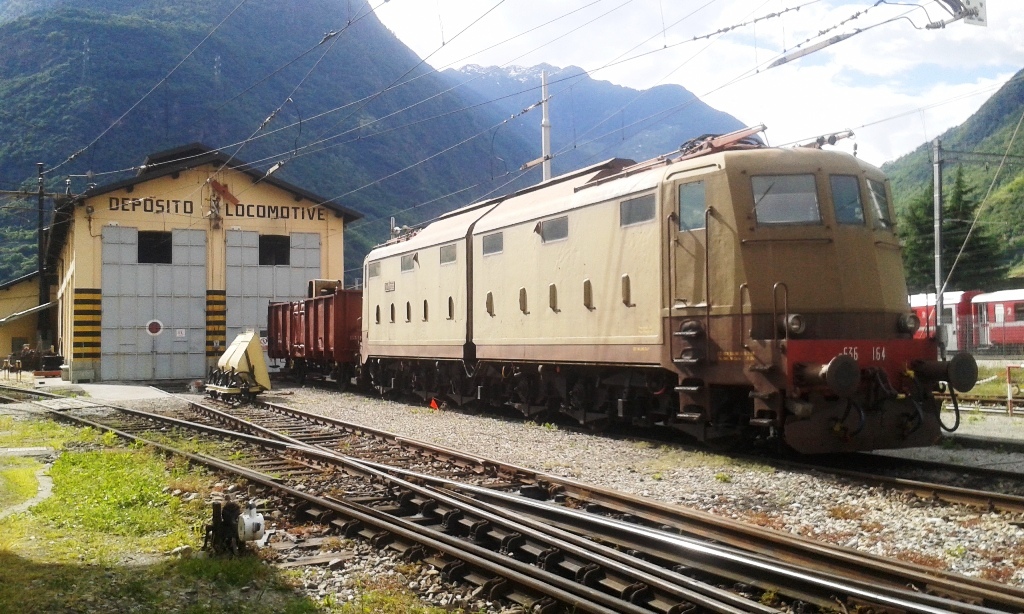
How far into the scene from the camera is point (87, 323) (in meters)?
31.7

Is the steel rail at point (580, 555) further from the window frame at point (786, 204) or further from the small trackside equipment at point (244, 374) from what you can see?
the small trackside equipment at point (244, 374)

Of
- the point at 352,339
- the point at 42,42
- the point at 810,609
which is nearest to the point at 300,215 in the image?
the point at 352,339

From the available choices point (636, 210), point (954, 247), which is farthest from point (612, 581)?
point (954, 247)

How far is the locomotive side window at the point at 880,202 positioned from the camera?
1091 centimetres

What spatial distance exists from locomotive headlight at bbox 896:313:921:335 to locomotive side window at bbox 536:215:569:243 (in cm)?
501

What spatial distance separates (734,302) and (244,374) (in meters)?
14.2

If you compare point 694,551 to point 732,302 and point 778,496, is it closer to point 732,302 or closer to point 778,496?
point 778,496

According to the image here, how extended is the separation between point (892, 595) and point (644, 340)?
6753mm

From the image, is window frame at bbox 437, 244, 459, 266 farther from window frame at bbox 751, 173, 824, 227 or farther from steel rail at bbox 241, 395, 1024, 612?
steel rail at bbox 241, 395, 1024, 612

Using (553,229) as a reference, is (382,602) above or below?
below

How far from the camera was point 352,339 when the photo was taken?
2458 cm

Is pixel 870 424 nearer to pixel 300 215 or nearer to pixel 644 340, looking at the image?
pixel 644 340

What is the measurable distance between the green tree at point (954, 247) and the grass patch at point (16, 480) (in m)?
45.3

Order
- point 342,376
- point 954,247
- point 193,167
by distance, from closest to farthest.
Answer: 1. point 342,376
2. point 193,167
3. point 954,247
